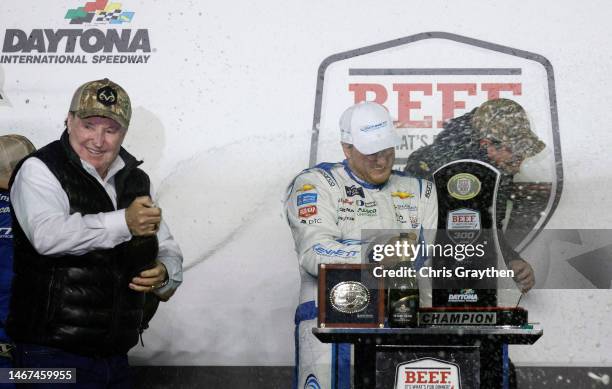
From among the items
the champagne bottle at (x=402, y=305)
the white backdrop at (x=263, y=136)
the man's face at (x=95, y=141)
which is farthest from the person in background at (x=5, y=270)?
the champagne bottle at (x=402, y=305)

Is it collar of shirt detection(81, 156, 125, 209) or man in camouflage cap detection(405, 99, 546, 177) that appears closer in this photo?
collar of shirt detection(81, 156, 125, 209)

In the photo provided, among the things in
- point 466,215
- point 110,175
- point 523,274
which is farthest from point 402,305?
point 110,175

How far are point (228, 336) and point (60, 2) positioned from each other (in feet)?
5.56

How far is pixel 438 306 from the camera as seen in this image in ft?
8.53

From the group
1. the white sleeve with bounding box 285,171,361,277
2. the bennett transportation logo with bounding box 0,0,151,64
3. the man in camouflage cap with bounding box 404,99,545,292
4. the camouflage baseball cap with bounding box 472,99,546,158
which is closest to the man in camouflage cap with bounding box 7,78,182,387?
the white sleeve with bounding box 285,171,361,277

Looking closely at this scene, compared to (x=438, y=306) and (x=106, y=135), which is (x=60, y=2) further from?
(x=438, y=306)

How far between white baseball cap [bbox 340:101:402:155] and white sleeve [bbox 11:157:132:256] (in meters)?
0.96

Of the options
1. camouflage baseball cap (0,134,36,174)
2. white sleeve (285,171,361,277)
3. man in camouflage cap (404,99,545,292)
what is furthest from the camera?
man in camouflage cap (404,99,545,292)

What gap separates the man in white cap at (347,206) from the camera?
3273mm

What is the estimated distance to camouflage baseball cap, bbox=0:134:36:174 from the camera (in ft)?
13.0

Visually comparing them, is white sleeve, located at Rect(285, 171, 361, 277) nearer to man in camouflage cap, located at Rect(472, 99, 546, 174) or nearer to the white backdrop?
the white backdrop

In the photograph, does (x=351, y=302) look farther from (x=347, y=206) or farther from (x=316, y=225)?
(x=347, y=206)

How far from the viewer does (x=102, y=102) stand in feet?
11.1

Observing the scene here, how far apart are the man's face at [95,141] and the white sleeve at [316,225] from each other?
0.69 m
